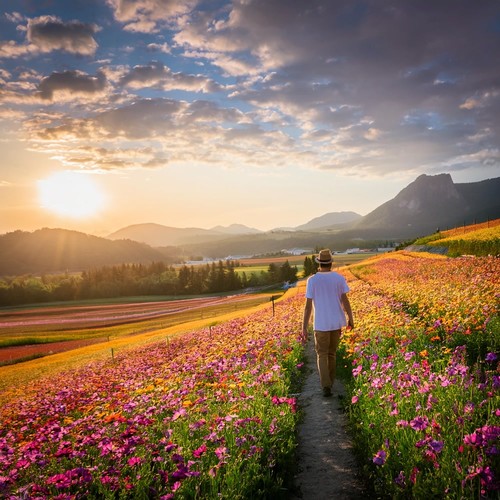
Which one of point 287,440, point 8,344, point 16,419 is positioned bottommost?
point 8,344

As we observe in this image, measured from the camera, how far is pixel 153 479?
4.29 meters

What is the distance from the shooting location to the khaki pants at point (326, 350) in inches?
326

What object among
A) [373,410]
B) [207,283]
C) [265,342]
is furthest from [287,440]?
[207,283]

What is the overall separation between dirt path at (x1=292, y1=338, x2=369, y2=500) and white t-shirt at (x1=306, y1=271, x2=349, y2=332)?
5.52ft

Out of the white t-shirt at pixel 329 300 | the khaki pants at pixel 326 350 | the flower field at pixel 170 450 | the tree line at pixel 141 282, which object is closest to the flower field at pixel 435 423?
the khaki pants at pixel 326 350

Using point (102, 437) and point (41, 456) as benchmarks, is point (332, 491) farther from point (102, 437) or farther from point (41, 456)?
point (41, 456)

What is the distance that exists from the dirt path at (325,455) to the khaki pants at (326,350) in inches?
19.0

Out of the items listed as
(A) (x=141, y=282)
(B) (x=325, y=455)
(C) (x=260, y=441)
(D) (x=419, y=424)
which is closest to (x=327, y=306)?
(B) (x=325, y=455)

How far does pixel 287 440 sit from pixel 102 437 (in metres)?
2.70

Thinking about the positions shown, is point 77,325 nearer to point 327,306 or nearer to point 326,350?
point 326,350

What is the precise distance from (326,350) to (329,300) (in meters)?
1.19

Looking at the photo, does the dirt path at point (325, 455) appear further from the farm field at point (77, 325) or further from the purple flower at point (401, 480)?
the farm field at point (77, 325)

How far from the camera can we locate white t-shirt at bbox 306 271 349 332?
817cm

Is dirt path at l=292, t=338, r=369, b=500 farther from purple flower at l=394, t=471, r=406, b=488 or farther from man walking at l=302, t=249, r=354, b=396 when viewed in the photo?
purple flower at l=394, t=471, r=406, b=488
